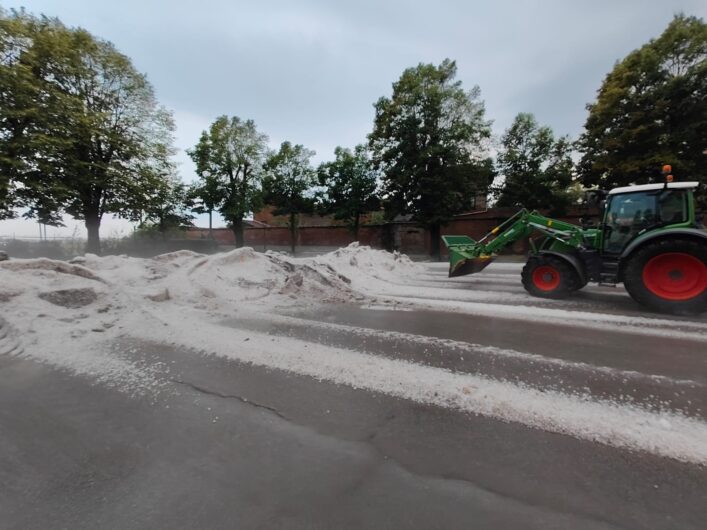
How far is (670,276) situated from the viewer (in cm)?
549

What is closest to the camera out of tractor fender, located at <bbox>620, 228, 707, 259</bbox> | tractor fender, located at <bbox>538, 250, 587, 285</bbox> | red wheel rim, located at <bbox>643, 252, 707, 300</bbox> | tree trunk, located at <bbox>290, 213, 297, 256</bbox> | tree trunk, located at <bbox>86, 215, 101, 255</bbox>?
tractor fender, located at <bbox>620, 228, 707, 259</bbox>

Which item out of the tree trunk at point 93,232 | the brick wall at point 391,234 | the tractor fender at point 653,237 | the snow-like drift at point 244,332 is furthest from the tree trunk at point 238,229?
the tractor fender at point 653,237

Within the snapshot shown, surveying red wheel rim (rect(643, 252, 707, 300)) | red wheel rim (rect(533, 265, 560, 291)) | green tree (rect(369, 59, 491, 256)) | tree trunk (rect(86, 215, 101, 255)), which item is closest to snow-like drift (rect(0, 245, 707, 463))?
red wheel rim (rect(643, 252, 707, 300))

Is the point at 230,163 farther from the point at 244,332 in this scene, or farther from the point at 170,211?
the point at 244,332

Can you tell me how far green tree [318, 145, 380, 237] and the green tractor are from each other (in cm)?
1794

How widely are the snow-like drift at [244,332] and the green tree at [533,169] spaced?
61.5 feet

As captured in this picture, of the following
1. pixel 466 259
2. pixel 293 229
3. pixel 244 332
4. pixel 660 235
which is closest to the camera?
pixel 244 332

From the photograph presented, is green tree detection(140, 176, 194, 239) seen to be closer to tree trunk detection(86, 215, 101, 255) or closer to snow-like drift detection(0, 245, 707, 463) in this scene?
tree trunk detection(86, 215, 101, 255)

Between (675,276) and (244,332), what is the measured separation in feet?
23.3

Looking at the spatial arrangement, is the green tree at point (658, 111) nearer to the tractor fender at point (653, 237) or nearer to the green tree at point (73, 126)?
the tractor fender at point (653, 237)

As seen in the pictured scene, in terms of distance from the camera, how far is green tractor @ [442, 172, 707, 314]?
5.34m

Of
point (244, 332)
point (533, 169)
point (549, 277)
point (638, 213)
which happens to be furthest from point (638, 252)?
point (533, 169)

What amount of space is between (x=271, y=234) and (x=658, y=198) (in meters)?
31.0

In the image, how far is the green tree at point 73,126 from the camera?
1505cm
